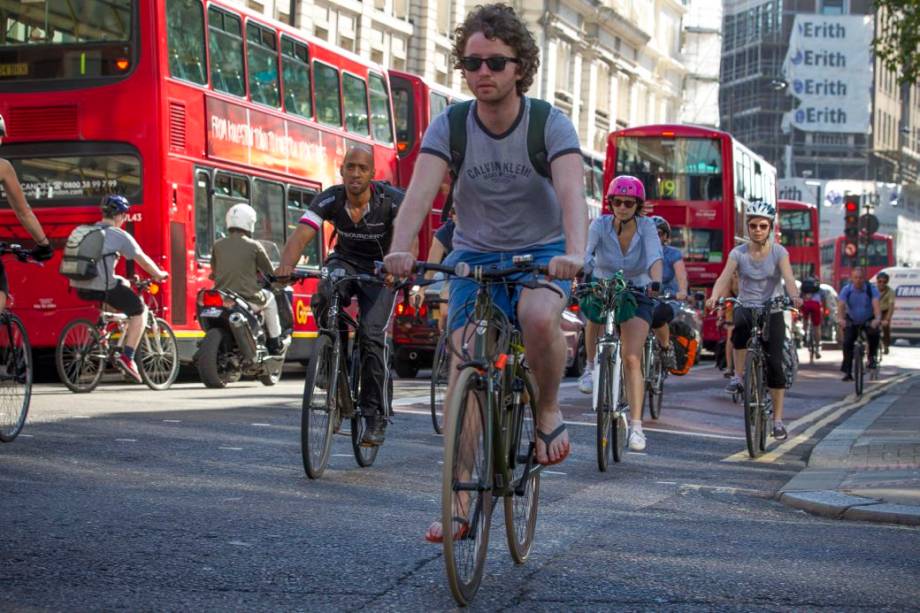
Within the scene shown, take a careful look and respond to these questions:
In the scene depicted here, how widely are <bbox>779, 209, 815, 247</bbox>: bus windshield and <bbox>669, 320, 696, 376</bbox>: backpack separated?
4051 cm

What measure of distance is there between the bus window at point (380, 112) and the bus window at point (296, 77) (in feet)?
7.09

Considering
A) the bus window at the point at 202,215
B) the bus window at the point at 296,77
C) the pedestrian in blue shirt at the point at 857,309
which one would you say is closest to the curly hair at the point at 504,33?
the bus window at the point at 202,215

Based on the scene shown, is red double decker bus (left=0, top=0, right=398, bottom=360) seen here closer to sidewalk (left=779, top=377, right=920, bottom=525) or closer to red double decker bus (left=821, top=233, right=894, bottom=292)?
sidewalk (left=779, top=377, right=920, bottom=525)

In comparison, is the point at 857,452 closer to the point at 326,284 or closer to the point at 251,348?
the point at 326,284

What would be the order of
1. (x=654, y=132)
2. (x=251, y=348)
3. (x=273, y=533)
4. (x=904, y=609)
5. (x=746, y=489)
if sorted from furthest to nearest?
(x=654, y=132), (x=251, y=348), (x=746, y=489), (x=273, y=533), (x=904, y=609)

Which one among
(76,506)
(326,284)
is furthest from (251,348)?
(76,506)

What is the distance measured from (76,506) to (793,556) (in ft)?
9.35

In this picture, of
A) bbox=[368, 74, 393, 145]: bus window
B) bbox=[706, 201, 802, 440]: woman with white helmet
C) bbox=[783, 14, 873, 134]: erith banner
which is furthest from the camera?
bbox=[783, 14, 873, 134]: erith banner

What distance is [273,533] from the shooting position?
6.40 meters

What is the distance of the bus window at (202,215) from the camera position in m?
18.3

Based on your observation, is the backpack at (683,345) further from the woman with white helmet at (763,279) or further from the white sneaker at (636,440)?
the white sneaker at (636,440)

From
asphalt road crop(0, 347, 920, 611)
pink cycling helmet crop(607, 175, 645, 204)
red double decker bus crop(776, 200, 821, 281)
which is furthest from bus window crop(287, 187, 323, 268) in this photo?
red double decker bus crop(776, 200, 821, 281)

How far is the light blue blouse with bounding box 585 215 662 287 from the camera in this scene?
11164mm

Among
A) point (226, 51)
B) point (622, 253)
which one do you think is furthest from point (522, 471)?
point (226, 51)
